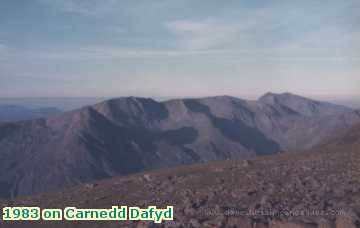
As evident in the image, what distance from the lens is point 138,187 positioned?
4412 cm

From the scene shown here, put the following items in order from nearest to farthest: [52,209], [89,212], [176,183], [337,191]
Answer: [337,191] → [89,212] → [52,209] → [176,183]

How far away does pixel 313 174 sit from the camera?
125 feet

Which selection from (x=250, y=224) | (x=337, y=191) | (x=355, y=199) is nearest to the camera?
(x=250, y=224)

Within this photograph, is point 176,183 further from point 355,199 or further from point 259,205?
point 355,199

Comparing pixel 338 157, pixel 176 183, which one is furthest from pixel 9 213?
pixel 338 157

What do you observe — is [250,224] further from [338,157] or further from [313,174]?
[338,157]

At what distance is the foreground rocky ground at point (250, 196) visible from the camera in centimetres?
2389

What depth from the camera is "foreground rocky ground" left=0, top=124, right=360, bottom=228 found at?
23.9 meters

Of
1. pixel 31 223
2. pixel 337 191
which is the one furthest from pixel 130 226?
pixel 337 191

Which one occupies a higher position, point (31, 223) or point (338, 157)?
point (338, 157)

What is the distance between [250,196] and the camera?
31875mm

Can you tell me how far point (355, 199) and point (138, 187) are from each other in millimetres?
23486

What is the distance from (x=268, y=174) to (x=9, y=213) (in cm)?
2557

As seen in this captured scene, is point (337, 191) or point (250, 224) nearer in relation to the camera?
point (250, 224)
